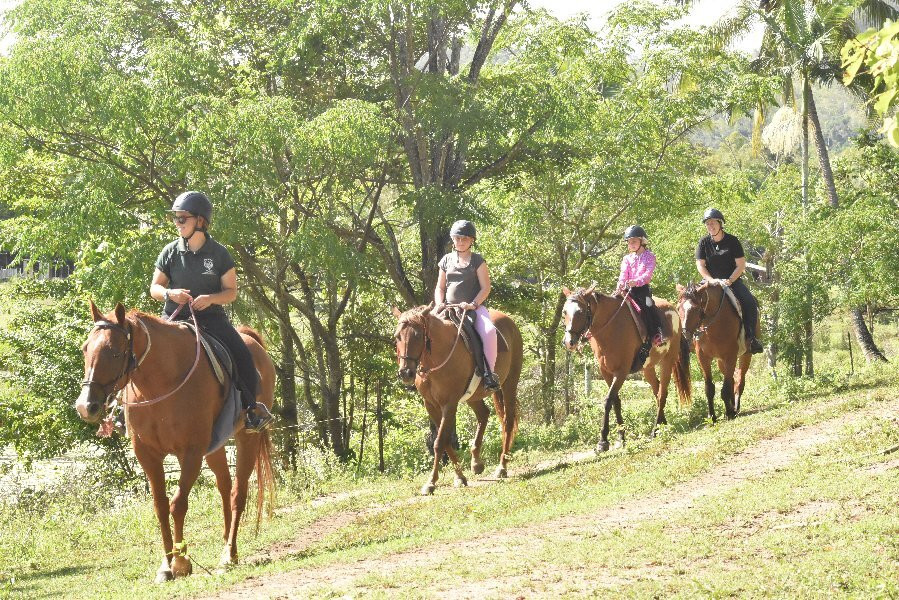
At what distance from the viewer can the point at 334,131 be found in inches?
641

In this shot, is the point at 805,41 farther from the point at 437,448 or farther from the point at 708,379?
the point at 437,448

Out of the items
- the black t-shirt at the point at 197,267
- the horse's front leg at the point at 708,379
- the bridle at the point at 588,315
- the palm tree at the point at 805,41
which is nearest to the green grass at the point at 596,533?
the horse's front leg at the point at 708,379

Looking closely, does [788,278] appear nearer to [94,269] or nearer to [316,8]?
[316,8]

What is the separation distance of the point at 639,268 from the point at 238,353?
24.1 ft

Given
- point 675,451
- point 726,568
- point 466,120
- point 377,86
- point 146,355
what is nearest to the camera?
point 726,568

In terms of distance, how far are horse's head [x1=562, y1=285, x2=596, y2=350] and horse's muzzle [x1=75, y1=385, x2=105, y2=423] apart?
723 centimetres

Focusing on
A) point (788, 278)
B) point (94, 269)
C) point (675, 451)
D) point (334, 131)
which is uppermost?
point (334, 131)

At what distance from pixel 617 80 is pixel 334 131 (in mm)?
10207

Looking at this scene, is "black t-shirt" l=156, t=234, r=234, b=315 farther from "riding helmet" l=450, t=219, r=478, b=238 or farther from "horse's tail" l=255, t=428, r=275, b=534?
"riding helmet" l=450, t=219, r=478, b=238

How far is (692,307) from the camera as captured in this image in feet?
50.5

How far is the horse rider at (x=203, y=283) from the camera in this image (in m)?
9.04

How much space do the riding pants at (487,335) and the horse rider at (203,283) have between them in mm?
4288

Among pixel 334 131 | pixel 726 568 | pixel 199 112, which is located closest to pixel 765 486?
pixel 726 568

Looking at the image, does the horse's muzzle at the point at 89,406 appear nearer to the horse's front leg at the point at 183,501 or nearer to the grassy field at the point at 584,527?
the horse's front leg at the point at 183,501
